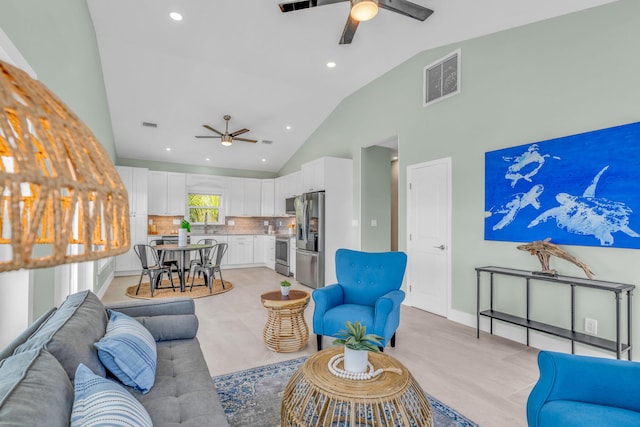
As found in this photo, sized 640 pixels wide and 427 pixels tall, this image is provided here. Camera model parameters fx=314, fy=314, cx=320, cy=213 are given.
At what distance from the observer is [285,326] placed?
10.0 ft

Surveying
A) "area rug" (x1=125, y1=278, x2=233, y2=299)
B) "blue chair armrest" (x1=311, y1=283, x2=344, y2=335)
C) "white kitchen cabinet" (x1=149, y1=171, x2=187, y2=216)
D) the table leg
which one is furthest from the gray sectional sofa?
"white kitchen cabinet" (x1=149, y1=171, x2=187, y2=216)

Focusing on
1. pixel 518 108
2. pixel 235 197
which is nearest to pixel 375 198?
pixel 518 108

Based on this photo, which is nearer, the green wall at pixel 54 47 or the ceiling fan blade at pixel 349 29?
the green wall at pixel 54 47

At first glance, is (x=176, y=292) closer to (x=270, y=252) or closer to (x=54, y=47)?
(x=270, y=252)

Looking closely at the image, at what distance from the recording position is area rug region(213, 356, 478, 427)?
2012 mm

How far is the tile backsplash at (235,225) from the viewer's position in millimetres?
7891

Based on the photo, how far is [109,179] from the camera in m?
0.49

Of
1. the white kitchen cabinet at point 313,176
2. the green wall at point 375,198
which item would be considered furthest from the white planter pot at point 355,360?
the white kitchen cabinet at point 313,176

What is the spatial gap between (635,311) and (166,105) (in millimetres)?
6776

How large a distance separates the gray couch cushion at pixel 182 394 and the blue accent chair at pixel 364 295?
1.20 m

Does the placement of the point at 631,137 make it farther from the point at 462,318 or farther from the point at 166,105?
the point at 166,105

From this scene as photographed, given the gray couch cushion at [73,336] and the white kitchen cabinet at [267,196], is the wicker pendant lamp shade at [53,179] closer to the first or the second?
the gray couch cushion at [73,336]

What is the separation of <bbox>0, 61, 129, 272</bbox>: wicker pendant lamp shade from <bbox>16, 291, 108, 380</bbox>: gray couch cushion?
113cm

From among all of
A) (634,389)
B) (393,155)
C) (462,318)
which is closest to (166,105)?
(393,155)
